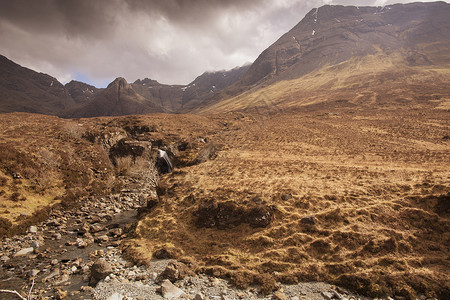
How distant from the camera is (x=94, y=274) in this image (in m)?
10.4

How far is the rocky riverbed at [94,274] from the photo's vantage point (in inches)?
361

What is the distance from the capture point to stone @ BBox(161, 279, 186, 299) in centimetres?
912

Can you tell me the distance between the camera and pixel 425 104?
57.0m

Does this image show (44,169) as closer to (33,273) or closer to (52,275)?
(33,273)

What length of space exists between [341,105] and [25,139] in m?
80.7

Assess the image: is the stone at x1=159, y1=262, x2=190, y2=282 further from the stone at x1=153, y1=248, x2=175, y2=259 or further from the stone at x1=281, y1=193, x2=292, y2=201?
the stone at x1=281, y1=193, x2=292, y2=201

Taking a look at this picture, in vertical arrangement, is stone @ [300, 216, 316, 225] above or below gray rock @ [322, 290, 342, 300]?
above

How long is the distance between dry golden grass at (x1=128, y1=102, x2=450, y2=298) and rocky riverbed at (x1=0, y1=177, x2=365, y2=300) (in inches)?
28.1

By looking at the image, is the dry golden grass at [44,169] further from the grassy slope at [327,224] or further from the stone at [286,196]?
the stone at [286,196]

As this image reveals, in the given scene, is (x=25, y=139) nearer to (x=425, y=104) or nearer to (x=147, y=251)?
(x=147, y=251)

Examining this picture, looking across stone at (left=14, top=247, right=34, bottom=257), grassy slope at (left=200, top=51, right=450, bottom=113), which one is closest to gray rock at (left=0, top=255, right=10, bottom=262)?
stone at (left=14, top=247, right=34, bottom=257)

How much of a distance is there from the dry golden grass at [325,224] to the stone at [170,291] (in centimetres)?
185

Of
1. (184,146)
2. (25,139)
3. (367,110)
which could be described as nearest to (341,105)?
(367,110)

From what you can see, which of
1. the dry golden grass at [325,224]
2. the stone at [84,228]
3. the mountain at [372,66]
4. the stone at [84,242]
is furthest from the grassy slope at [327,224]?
the mountain at [372,66]
